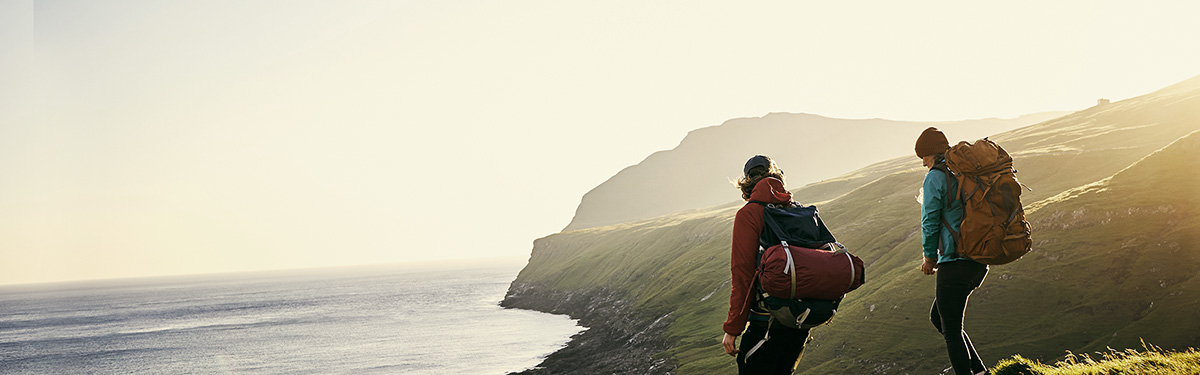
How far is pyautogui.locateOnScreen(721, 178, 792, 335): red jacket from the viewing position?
21.8 feet

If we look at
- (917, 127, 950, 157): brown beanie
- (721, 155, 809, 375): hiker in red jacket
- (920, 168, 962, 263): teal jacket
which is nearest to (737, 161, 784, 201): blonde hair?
(721, 155, 809, 375): hiker in red jacket

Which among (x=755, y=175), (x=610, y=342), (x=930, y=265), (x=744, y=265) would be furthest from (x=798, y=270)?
(x=610, y=342)

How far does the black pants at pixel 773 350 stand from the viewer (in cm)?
679

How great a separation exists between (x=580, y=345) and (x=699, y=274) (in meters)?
Result: 18.0

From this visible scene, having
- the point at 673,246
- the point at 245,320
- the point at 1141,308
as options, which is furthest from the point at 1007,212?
the point at 245,320

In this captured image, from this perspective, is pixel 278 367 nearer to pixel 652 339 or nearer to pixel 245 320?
pixel 652 339

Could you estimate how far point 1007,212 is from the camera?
802 cm

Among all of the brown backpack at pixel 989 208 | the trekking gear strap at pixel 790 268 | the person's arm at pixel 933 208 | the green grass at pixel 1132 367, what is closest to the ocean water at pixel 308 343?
the green grass at pixel 1132 367

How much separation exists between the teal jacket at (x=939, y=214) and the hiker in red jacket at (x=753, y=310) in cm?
262

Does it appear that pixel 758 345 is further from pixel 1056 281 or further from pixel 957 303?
pixel 1056 281

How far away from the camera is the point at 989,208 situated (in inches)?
316

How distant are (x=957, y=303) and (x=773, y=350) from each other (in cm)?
313

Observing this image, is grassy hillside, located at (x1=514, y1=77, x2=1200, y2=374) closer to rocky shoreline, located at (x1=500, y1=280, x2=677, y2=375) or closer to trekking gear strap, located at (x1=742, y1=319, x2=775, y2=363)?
rocky shoreline, located at (x1=500, y1=280, x2=677, y2=375)

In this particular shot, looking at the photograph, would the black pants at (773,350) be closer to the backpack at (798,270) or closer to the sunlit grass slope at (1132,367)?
the backpack at (798,270)
